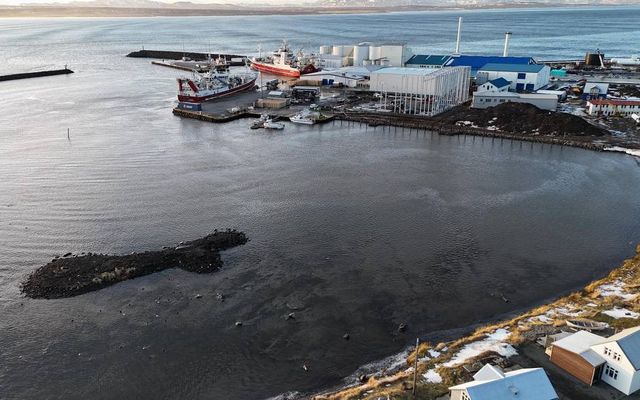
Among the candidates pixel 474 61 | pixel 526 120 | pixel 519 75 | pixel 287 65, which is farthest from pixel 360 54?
pixel 526 120

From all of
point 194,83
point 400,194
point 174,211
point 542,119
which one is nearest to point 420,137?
point 542,119

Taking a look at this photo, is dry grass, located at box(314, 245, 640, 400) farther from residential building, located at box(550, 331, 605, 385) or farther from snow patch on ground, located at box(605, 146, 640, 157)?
snow patch on ground, located at box(605, 146, 640, 157)

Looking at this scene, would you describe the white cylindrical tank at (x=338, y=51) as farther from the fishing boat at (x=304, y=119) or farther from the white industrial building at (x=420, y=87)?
the fishing boat at (x=304, y=119)

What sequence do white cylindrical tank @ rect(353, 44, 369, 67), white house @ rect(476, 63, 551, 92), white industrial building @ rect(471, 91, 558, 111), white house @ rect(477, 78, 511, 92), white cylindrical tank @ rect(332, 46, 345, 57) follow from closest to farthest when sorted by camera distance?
white industrial building @ rect(471, 91, 558, 111) → white house @ rect(477, 78, 511, 92) → white house @ rect(476, 63, 551, 92) → white cylindrical tank @ rect(353, 44, 369, 67) → white cylindrical tank @ rect(332, 46, 345, 57)

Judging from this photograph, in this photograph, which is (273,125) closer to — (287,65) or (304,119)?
(304,119)

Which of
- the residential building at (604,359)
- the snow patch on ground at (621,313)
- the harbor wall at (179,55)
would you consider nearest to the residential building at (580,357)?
the residential building at (604,359)

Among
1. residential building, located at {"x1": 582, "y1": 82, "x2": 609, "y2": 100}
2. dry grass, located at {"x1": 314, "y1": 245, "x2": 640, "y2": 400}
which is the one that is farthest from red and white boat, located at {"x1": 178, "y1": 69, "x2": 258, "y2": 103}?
dry grass, located at {"x1": 314, "y1": 245, "x2": 640, "y2": 400}
